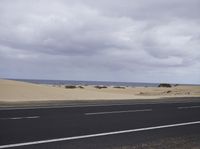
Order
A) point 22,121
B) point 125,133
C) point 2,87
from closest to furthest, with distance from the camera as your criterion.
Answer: point 125,133 → point 22,121 → point 2,87

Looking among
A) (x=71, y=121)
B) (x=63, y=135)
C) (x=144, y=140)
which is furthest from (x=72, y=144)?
(x=71, y=121)

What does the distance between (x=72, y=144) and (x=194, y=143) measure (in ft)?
12.0

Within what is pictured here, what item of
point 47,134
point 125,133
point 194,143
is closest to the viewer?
point 194,143

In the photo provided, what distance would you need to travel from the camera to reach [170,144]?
33.4 ft

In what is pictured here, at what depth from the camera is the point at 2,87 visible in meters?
34.9

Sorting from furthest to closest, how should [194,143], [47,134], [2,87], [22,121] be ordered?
[2,87]
[22,121]
[47,134]
[194,143]

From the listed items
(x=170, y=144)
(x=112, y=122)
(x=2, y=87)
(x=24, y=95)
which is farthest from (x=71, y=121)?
(x=2, y=87)

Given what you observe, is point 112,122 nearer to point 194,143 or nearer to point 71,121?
point 71,121

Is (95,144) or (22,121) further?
(22,121)

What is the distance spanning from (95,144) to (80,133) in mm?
1885

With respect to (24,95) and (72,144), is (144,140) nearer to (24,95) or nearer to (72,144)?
(72,144)

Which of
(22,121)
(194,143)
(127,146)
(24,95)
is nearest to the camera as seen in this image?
(127,146)

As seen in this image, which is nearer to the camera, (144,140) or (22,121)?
(144,140)

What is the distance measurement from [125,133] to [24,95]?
20922mm
